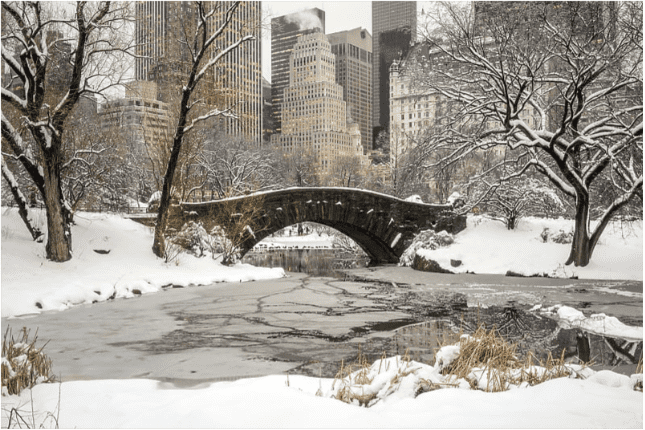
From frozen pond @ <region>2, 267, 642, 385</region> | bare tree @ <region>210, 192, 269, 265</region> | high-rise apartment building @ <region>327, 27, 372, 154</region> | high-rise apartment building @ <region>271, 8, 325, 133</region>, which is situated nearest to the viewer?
frozen pond @ <region>2, 267, 642, 385</region>

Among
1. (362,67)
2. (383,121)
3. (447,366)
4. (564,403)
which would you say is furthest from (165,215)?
(564,403)

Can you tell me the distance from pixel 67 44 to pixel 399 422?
45.7 feet

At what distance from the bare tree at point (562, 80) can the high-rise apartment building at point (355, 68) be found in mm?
1641

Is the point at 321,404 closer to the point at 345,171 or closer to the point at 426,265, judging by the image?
the point at 426,265

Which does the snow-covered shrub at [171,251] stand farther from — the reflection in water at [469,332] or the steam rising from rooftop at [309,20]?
the steam rising from rooftop at [309,20]

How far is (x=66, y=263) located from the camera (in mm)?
14055

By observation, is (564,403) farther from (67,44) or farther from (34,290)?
(67,44)

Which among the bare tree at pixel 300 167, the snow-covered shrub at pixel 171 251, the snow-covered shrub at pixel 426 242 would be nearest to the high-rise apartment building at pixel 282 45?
the snow-covered shrub at pixel 171 251

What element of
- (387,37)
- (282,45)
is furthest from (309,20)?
(387,37)

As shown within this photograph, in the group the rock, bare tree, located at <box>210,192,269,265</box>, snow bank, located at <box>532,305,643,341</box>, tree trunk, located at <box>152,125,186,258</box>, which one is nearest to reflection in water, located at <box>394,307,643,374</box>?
snow bank, located at <box>532,305,643,341</box>

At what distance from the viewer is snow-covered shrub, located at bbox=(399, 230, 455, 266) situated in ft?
66.4

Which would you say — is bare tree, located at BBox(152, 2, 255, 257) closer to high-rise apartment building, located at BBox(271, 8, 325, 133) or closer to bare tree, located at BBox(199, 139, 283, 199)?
high-rise apartment building, located at BBox(271, 8, 325, 133)

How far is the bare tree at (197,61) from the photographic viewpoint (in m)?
15.0

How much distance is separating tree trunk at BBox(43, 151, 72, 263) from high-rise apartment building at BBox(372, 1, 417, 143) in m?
8.30
